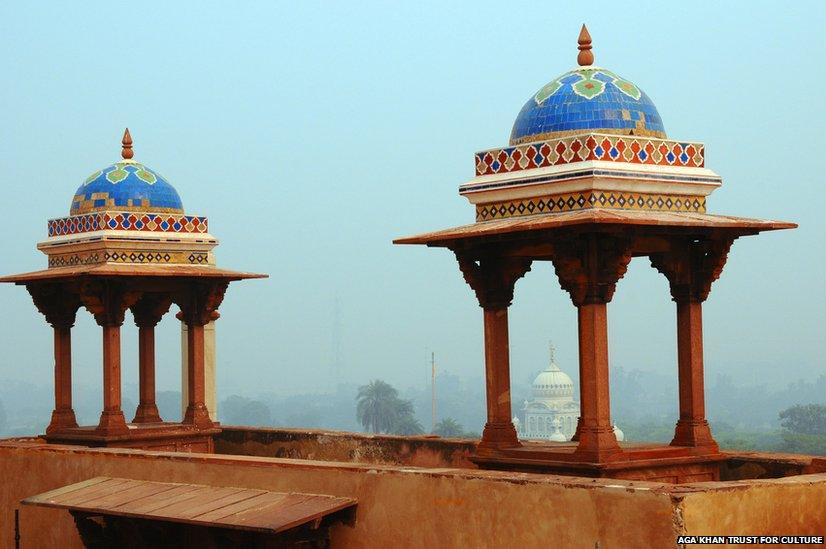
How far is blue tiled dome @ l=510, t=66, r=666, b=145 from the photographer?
1087 cm

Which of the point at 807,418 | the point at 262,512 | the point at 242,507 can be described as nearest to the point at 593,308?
the point at 262,512

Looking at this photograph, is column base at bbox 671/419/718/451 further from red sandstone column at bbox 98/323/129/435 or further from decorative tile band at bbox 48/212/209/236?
decorative tile band at bbox 48/212/209/236

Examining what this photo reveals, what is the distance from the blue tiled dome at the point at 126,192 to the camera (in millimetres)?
15453

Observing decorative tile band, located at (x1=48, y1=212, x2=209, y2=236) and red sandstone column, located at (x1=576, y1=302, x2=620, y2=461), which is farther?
decorative tile band, located at (x1=48, y1=212, x2=209, y2=236)

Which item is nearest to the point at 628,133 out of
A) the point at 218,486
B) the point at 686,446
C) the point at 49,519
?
the point at 686,446

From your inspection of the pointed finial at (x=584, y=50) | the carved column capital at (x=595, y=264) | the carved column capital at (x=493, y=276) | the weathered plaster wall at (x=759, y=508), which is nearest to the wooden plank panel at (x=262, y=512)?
the carved column capital at (x=493, y=276)

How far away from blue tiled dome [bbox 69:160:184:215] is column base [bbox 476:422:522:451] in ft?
19.4

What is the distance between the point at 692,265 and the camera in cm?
1117

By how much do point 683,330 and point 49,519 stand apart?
19.6 ft

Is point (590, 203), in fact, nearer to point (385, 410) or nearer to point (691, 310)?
point (691, 310)

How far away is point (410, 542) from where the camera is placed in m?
9.64

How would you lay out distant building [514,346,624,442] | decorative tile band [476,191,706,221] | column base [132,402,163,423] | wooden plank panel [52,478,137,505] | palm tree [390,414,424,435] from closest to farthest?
decorative tile band [476,191,706,221], wooden plank panel [52,478,137,505], column base [132,402,163,423], distant building [514,346,624,442], palm tree [390,414,424,435]

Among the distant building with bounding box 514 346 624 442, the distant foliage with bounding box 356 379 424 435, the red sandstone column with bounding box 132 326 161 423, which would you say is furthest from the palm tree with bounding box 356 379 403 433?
the red sandstone column with bounding box 132 326 161 423

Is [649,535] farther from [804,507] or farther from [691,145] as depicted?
[691,145]
